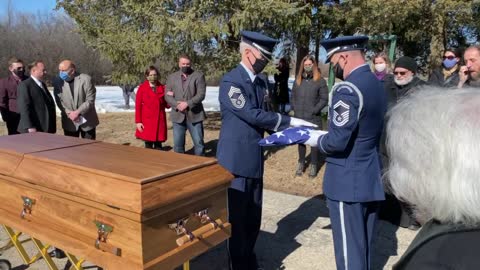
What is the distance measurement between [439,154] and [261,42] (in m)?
1.96

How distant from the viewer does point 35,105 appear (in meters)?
4.92

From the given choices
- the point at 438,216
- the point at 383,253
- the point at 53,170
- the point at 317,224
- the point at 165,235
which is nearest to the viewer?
the point at 438,216

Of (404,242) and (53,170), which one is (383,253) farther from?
(53,170)

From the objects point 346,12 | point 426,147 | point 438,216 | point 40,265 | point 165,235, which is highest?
point 346,12

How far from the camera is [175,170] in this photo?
2191 millimetres

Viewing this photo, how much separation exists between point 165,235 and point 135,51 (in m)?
6.14

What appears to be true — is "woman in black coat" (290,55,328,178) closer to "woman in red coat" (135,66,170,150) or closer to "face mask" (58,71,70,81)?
"woman in red coat" (135,66,170,150)

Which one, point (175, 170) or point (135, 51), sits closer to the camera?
point (175, 170)

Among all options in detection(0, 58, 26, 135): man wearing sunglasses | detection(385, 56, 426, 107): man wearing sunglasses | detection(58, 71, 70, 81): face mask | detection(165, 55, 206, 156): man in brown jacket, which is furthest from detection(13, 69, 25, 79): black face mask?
detection(385, 56, 426, 107): man wearing sunglasses

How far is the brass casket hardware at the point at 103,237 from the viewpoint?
2042 millimetres

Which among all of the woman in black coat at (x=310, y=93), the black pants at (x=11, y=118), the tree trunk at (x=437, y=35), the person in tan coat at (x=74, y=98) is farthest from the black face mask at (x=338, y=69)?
the tree trunk at (x=437, y=35)

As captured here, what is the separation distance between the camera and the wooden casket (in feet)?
6.53

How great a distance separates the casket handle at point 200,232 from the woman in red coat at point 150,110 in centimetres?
397

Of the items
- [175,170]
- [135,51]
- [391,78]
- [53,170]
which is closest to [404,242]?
[391,78]
